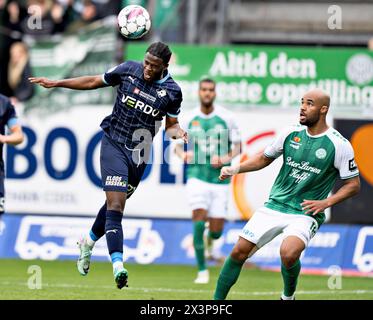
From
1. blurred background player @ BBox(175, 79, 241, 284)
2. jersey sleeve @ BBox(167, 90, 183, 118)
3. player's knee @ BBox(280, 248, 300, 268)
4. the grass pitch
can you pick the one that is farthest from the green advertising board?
player's knee @ BBox(280, 248, 300, 268)

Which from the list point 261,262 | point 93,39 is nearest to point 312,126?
point 261,262

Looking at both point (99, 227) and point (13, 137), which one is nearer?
point (99, 227)

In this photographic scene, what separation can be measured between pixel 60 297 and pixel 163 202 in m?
5.95

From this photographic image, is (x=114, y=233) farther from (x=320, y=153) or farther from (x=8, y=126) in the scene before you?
(x=8, y=126)

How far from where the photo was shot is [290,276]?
10.4 metres

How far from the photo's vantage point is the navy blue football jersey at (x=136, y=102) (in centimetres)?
1105

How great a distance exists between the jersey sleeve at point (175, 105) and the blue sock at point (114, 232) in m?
1.27

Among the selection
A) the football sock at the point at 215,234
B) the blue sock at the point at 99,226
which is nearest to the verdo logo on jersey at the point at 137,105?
the blue sock at the point at 99,226

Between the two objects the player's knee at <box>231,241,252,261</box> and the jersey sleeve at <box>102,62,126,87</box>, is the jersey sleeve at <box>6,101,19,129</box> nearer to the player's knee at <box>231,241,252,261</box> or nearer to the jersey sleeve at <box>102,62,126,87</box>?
the jersey sleeve at <box>102,62,126,87</box>

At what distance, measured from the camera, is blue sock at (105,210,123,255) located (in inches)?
415

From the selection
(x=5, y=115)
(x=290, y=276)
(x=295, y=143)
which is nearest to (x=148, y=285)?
(x=5, y=115)

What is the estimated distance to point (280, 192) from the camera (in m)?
10.6

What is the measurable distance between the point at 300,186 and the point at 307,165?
0.22m
